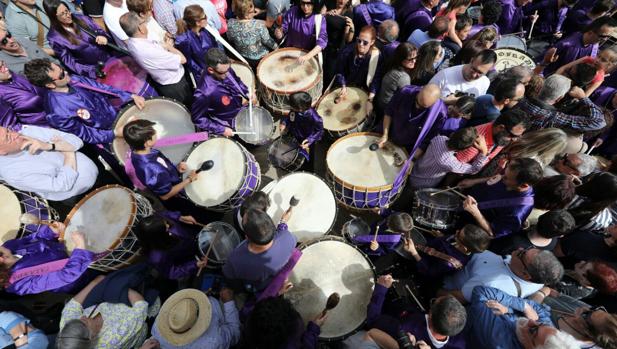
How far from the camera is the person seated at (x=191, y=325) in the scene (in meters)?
2.25

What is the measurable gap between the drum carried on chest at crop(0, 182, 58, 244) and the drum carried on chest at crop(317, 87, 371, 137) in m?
3.85

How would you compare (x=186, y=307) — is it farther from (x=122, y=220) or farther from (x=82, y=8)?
(x=82, y=8)

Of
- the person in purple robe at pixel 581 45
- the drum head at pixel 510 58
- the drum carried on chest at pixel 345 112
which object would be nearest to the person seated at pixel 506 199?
the drum carried on chest at pixel 345 112

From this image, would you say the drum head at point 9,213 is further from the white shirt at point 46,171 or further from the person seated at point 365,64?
the person seated at point 365,64

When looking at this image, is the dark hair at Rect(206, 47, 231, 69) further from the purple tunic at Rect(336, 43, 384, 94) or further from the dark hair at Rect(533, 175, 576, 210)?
the dark hair at Rect(533, 175, 576, 210)

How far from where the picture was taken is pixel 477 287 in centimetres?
261

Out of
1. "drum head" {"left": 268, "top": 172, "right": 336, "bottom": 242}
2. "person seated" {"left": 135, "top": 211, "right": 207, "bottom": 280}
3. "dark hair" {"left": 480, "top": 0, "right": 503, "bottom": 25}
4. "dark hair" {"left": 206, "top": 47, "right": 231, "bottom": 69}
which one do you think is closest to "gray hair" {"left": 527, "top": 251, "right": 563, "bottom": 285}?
"drum head" {"left": 268, "top": 172, "right": 336, "bottom": 242}

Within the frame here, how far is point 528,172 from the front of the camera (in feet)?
9.04

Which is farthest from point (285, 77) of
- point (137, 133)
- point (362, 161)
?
point (137, 133)

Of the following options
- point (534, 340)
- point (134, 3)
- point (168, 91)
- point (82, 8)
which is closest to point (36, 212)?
point (168, 91)

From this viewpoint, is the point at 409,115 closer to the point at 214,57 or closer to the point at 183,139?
the point at 214,57

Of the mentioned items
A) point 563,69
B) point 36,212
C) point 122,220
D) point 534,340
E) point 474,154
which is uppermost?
point 563,69

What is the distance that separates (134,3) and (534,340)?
18.9ft

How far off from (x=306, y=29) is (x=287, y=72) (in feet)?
2.61
